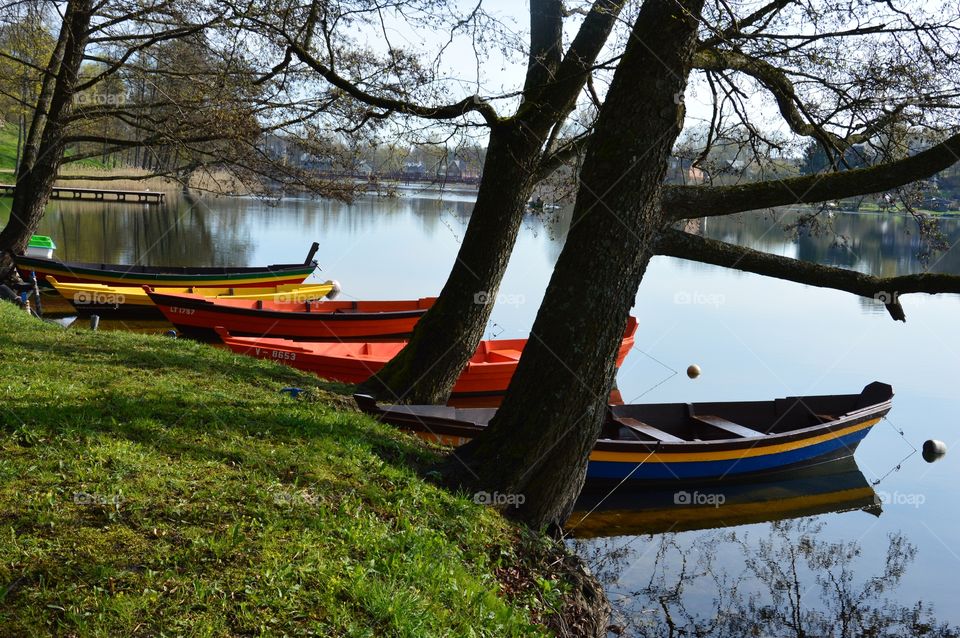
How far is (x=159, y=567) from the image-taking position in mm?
3830

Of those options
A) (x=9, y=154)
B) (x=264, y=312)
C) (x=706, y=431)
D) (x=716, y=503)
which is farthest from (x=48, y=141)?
(x=9, y=154)

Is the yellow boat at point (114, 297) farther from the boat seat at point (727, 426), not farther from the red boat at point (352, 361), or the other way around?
the boat seat at point (727, 426)

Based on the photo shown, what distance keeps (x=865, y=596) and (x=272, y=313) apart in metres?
11.1

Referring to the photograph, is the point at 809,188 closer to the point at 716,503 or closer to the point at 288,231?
the point at 716,503

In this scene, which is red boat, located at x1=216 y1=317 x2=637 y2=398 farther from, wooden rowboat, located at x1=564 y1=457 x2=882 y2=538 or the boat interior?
wooden rowboat, located at x1=564 y1=457 x2=882 y2=538

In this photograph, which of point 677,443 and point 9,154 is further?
point 9,154

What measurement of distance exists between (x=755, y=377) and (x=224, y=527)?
1458 centimetres

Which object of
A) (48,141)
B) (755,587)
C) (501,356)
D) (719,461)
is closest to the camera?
(755,587)

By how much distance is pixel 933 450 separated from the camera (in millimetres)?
12359

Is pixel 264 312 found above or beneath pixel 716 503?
above

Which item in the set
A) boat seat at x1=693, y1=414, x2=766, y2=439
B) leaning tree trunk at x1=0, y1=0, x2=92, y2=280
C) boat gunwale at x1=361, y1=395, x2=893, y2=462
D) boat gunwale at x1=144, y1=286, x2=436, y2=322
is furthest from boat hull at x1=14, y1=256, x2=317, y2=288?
boat seat at x1=693, y1=414, x2=766, y2=439

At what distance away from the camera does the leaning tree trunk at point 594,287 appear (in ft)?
19.2

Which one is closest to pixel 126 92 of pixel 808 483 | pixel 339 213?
pixel 808 483

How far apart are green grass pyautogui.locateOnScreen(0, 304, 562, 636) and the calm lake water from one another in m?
2.95
